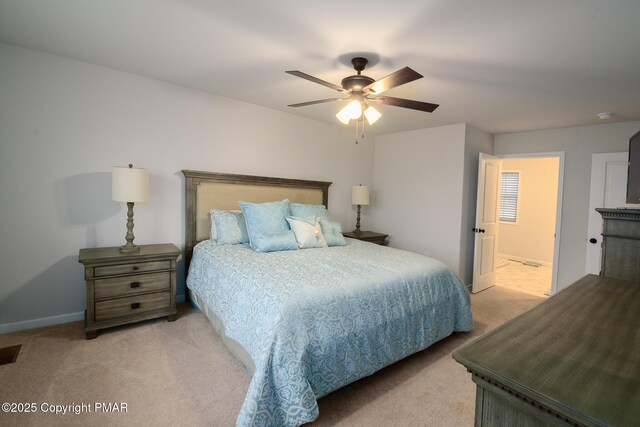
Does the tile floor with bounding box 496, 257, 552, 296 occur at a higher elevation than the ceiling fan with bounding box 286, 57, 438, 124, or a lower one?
lower

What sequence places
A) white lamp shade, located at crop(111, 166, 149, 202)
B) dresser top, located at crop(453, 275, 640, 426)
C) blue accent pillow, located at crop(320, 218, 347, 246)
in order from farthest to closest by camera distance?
blue accent pillow, located at crop(320, 218, 347, 246) → white lamp shade, located at crop(111, 166, 149, 202) → dresser top, located at crop(453, 275, 640, 426)

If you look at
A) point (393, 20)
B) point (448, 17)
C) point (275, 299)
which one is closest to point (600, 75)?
point (448, 17)

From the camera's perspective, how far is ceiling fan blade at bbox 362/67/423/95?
75.7 inches

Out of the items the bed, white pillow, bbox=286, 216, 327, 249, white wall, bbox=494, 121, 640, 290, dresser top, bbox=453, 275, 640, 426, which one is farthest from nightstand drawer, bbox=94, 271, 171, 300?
white wall, bbox=494, 121, 640, 290

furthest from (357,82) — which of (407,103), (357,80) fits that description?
(407,103)

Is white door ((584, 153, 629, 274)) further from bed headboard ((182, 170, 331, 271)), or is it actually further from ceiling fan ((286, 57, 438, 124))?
bed headboard ((182, 170, 331, 271))

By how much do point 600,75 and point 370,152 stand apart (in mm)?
3269

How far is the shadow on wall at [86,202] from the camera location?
9.34ft

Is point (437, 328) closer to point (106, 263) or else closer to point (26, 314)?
point (106, 263)

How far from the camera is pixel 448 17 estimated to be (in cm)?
185

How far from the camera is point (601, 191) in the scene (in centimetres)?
393

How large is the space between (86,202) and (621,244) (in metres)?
4.36

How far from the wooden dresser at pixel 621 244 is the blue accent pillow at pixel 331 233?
89.6 inches

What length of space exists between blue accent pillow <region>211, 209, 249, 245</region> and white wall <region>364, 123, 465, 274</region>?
9.07 ft
